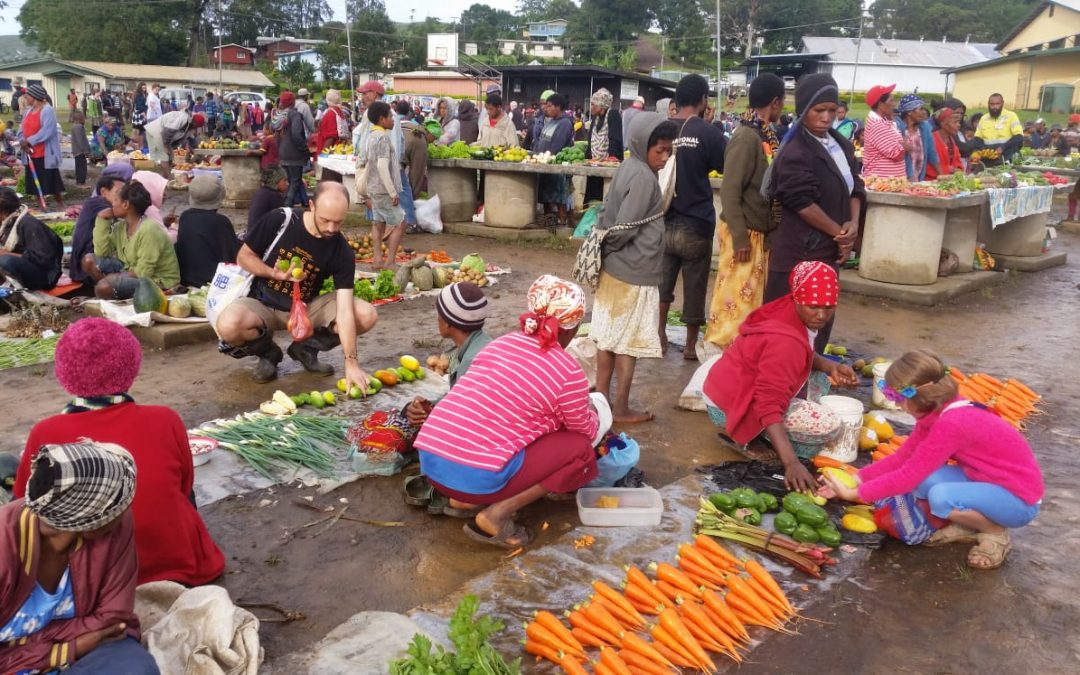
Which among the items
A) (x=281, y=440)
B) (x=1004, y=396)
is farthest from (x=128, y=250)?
(x=1004, y=396)

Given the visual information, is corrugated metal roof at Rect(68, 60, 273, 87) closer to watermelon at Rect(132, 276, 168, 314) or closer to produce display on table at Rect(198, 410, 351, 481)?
watermelon at Rect(132, 276, 168, 314)

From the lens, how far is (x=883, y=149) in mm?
9117

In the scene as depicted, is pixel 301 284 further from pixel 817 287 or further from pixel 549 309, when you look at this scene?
pixel 817 287

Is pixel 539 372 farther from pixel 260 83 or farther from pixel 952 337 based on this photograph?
pixel 260 83

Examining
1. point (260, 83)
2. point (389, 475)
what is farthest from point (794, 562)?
point (260, 83)

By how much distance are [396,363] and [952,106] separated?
814 centimetres

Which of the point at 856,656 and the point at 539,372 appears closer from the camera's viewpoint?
the point at 856,656

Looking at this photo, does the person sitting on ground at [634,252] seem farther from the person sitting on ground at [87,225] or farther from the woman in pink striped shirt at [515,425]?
the person sitting on ground at [87,225]

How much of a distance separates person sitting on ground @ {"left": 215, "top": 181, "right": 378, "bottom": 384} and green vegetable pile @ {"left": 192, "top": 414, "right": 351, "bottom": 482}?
1.56 feet

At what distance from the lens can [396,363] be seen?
645cm

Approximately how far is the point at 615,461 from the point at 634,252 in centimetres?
151

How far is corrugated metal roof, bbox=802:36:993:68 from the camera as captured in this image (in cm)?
5241

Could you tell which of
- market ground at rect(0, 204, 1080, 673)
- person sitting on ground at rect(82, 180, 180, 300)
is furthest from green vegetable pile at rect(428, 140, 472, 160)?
market ground at rect(0, 204, 1080, 673)

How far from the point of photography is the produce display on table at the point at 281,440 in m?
4.44
